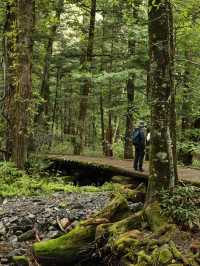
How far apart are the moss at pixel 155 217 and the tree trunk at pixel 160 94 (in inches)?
9.1

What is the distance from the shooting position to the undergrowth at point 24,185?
45.8 feet

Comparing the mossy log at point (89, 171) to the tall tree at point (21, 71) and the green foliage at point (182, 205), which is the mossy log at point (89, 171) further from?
the green foliage at point (182, 205)

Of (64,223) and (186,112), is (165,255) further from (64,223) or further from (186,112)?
(186,112)

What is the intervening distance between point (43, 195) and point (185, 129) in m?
10.4

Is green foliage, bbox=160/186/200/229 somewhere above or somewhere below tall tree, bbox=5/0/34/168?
below

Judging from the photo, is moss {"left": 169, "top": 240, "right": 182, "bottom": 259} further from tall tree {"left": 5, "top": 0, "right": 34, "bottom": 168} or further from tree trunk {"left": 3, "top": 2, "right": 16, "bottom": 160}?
tree trunk {"left": 3, "top": 2, "right": 16, "bottom": 160}

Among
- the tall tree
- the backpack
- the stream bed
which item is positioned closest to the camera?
the stream bed

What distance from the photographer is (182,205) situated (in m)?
8.45

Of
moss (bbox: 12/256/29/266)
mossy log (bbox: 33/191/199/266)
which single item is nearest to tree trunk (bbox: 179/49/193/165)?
mossy log (bbox: 33/191/199/266)

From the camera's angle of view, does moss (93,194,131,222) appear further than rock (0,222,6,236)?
No

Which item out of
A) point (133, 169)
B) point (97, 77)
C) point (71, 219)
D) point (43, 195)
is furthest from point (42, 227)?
point (97, 77)

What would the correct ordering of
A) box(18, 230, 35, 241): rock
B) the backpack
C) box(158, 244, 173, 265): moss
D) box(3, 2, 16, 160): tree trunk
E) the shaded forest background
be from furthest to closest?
1. box(3, 2, 16, 160): tree trunk
2. the shaded forest background
3. the backpack
4. box(18, 230, 35, 241): rock
5. box(158, 244, 173, 265): moss

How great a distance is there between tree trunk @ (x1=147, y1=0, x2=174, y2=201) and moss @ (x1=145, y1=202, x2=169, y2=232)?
23 cm

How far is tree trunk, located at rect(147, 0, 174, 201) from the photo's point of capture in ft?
28.3
